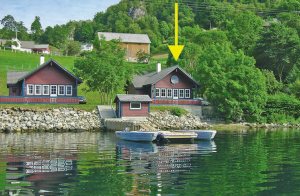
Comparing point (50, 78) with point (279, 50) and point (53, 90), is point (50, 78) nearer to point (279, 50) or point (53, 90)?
point (53, 90)

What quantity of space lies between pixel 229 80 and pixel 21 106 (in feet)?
87.4

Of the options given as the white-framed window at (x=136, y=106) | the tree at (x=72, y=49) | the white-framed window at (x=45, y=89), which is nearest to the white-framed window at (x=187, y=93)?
the white-framed window at (x=136, y=106)

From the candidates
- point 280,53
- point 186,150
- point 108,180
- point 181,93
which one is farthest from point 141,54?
point 108,180

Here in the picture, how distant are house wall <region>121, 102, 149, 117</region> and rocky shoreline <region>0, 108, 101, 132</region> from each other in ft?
10.9

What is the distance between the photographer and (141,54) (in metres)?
120

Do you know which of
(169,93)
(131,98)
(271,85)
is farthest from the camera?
(271,85)

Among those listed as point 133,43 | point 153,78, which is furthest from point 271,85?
point 133,43

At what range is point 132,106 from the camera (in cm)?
5950

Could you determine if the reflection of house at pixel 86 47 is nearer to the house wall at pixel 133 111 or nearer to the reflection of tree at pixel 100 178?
the house wall at pixel 133 111

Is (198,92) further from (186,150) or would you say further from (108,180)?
(108,180)

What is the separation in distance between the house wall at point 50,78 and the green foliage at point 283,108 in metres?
26.4

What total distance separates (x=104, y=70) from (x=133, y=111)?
324 inches

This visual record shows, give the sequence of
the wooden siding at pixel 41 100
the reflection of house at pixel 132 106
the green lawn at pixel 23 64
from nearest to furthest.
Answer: the reflection of house at pixel 132 106
the wooden siding at pixel 41 100
the green lawn at pixel 23 64

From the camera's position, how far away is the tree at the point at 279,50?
83.7 meters
